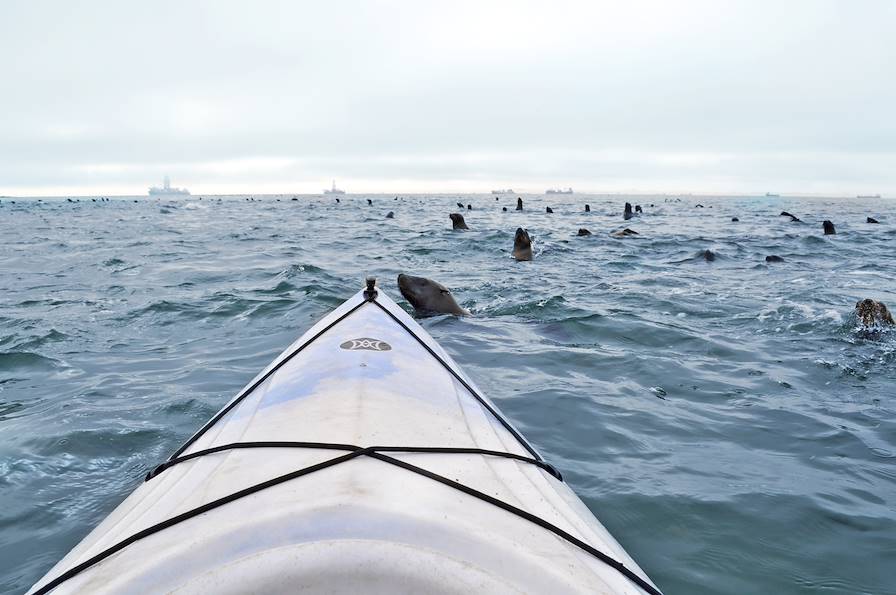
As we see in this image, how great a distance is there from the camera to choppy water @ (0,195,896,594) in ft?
11.1

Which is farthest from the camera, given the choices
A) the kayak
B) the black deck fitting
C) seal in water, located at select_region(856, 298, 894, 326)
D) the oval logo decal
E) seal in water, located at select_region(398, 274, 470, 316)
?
seal in water, located at select_region(398, 274, 470, 316)

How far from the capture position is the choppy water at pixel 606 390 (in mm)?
3398

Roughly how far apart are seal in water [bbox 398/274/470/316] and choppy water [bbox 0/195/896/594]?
1.61 ft

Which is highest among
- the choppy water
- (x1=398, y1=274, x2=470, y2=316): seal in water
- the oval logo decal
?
the oval logo decal

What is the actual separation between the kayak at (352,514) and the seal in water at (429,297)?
228 inches

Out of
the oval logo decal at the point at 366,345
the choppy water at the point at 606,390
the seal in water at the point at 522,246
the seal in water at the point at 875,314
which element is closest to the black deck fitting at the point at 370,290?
the choppy water at the point at 606,390

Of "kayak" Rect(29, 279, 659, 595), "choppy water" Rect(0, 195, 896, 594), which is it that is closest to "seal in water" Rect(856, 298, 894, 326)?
"choppy water" Rect(0, 195, 896, 594)

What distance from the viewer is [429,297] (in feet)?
29.6

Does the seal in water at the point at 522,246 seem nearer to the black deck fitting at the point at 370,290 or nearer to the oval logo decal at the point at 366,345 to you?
the black deck fitting at the point at 370,290

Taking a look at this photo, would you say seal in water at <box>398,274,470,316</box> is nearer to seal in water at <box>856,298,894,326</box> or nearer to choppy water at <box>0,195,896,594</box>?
choppy water at <box>0,195,896,594</box>

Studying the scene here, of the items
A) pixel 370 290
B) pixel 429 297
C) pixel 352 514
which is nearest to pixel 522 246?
pixel 429 297

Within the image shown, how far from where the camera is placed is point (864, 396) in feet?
17.9

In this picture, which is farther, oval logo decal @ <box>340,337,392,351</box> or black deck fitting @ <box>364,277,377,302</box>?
black deck fitting @ <box>364,277,377,302</box>

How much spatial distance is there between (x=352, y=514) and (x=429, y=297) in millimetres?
7302
